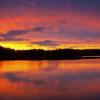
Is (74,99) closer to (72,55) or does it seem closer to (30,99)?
(30,99)

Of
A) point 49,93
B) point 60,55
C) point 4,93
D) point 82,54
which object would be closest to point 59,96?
point 49,93

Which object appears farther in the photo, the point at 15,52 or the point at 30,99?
the point at 15,52

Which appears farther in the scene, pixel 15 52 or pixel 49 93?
pixel 15 52

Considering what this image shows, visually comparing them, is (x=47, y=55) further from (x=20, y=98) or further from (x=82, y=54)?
(x=20, y=98)

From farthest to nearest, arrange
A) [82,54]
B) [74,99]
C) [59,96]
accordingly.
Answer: [82,54] < [59,96] < [74,99]

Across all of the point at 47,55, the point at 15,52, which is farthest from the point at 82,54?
the point at 15,52

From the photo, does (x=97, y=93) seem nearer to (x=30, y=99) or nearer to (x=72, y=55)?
(x=30, y=99)

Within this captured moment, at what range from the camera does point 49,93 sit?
1320cm

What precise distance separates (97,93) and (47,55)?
75.2 metres

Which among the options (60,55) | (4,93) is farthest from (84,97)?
(60,55)

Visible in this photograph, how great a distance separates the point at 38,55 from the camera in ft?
285

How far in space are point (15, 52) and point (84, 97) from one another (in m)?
77.8

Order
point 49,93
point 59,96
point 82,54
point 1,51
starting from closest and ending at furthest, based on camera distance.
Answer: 1. point 59,96
2. point 49,93
3. point 1,51
4. point 82,54

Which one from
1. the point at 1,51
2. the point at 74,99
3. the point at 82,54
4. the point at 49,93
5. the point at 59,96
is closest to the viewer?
the point at 74,99
